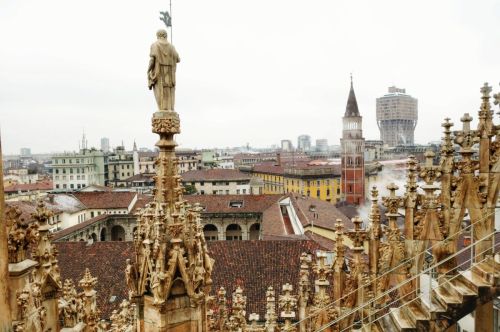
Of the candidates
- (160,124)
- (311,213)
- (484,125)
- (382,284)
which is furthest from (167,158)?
(311,213)

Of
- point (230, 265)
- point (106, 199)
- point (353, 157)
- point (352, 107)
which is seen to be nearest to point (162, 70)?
point (230, 265)

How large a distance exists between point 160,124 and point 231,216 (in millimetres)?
51444

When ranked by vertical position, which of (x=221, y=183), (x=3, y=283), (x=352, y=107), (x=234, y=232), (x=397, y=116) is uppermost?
(x=397, y=116)

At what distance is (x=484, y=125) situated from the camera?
7883 millimetres

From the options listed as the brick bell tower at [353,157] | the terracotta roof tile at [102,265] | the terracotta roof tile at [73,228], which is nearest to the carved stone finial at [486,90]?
the terracotta roof tile at [102,265]

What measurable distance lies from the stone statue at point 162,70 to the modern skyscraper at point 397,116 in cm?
16906

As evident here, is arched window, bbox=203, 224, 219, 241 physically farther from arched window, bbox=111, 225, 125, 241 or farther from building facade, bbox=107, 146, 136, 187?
building facade, bbox=107, 146, 136, 187

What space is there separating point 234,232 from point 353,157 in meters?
31.6

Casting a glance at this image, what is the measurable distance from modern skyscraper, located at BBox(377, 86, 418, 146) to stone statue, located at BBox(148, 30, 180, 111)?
16906cm

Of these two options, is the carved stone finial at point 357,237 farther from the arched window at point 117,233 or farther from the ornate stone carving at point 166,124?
the arched window at point 117,233

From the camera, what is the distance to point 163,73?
23.3ft

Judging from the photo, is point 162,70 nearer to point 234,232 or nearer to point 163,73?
point 163,73

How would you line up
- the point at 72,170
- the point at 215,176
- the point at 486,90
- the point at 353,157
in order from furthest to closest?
the point at 72,170, the point at 215,176, the point at 353,157, the point at 486,90

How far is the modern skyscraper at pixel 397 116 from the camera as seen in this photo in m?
167
